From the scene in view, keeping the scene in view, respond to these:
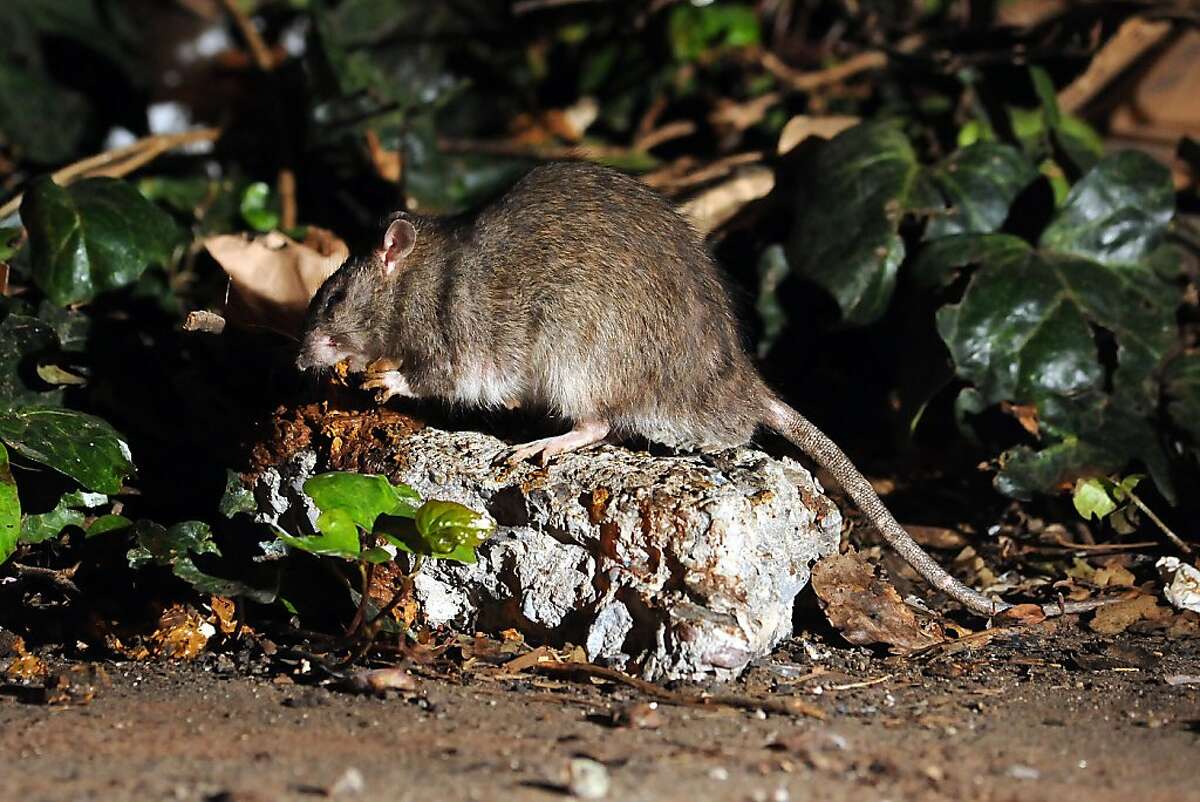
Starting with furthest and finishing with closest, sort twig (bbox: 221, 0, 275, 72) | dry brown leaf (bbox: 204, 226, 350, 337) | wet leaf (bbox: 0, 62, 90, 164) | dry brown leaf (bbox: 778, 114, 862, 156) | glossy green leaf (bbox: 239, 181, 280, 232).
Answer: twig (bbox: 221, 0, 275, 72) → wet leaf (bbox: 0, 62, 90, 164) → dry brown leaf (bbox: 778, 114, 862, 156) → glossy green leaf (bbox: 239, 181, 280, 232) → dry brown leaf (bbox: 204, 226, 350, 337)

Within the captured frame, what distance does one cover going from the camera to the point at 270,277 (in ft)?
17.8

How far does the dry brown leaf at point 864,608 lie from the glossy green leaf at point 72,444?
227cm

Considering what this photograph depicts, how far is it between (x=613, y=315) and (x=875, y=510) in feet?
3.50

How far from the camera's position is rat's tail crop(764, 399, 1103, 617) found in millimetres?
4340

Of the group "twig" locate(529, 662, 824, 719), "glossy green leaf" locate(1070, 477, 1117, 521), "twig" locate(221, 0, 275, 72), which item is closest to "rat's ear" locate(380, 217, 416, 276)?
"twig" locate(529, 662, 824, 719)

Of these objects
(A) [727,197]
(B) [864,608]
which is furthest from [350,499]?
(A) [727,197]

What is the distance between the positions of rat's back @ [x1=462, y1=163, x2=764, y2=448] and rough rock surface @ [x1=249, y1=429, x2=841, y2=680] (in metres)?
0.19

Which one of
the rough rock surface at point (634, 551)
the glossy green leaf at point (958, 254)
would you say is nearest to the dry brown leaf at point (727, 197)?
the glossy green leaf at point (958, 254)

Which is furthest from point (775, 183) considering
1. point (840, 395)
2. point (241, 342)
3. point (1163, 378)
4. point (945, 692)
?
point (945, 692)

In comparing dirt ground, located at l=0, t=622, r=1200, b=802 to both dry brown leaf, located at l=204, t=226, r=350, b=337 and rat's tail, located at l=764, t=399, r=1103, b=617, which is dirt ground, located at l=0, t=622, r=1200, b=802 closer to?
rat's tail, located at l=764, t=399, r=1103, b=617

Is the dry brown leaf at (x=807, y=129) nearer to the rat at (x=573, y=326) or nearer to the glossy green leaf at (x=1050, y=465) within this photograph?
the rat at (x=573, y=326)

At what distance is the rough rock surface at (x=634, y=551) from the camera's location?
3855mm

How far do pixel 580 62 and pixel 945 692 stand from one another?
541 centimetres

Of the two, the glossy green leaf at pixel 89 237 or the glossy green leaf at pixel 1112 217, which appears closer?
the glossy green leaf at pixel 89 237
